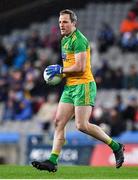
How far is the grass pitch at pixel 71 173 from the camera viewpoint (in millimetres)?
11312

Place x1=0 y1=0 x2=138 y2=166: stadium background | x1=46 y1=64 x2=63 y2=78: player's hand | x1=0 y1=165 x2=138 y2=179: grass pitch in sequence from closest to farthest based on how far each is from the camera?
1. x1=0 y1=165 x2=138 y2=179: grass pitch
2. x1=46 y1=64 x2=63 y2=78: player's hand
3. x1=0 y1=0 x2=138 y2=166: stadium background

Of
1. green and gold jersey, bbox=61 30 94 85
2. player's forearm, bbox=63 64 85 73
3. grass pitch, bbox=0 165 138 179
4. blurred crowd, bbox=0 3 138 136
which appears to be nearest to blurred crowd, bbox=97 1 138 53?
blurred crowd, bbox=0 3 138 136

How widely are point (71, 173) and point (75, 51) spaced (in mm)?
1640

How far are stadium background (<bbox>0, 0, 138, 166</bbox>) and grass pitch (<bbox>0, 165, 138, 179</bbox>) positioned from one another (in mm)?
5204

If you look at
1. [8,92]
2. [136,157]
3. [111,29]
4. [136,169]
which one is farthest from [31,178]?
[111,29]

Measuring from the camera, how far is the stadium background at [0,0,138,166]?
19.2 meters

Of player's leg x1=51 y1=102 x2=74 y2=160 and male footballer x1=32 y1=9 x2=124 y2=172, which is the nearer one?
male footballer x1=32 y1=9 x2=124 y2=172

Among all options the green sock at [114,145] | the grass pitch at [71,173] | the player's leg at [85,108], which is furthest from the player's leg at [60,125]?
the green sock at [114,145]

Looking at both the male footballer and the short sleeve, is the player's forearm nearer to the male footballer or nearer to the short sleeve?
the male footballer

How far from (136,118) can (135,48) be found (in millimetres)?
4557

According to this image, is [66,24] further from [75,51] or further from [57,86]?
[57,86]

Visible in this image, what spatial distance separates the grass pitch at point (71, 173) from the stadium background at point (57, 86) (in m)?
5.20

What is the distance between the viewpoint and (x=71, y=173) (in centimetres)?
1199

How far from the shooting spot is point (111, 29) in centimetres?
2719
